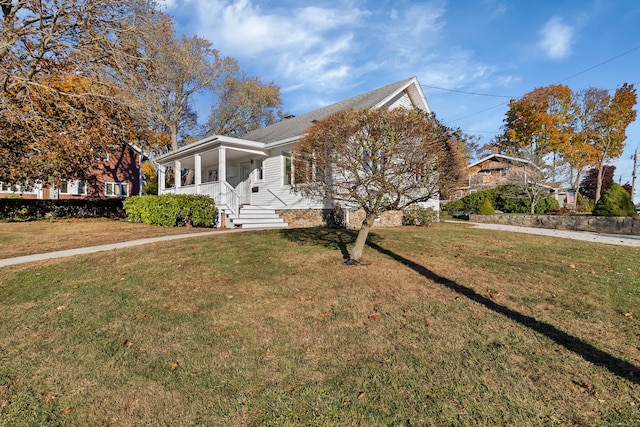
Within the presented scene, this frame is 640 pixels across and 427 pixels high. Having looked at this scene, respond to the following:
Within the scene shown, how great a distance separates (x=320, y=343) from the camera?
11.0 ft

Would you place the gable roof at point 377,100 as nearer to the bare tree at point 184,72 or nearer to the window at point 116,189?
the bare tree at point 184,72

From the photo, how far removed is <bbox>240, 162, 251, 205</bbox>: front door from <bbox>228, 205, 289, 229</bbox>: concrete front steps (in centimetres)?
345

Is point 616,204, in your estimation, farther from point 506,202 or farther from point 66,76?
Result: point 66,76

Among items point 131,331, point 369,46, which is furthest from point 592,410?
point 369,46

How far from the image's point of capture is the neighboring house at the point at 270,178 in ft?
43.0

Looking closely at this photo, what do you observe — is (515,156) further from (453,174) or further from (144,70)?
(144,70)

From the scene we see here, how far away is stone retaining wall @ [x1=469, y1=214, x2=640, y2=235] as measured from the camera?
12750 mm

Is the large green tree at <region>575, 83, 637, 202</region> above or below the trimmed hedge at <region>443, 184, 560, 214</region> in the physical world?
above

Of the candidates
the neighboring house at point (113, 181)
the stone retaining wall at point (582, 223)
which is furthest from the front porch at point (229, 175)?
the stone retaining wall at point (582, 223)

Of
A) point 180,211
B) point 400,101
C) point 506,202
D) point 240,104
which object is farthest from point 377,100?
point 240,104

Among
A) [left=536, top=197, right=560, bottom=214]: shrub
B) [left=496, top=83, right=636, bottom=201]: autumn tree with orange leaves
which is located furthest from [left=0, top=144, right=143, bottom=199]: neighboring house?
[left=496, top=83, right=636, bottom=201]: autumn tree with orange leaves

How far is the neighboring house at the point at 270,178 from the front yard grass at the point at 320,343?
268 inches

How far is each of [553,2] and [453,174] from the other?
12.2 m

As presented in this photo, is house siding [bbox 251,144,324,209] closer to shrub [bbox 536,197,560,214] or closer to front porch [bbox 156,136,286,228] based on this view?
front porch [bbox 156,136,286,228]
